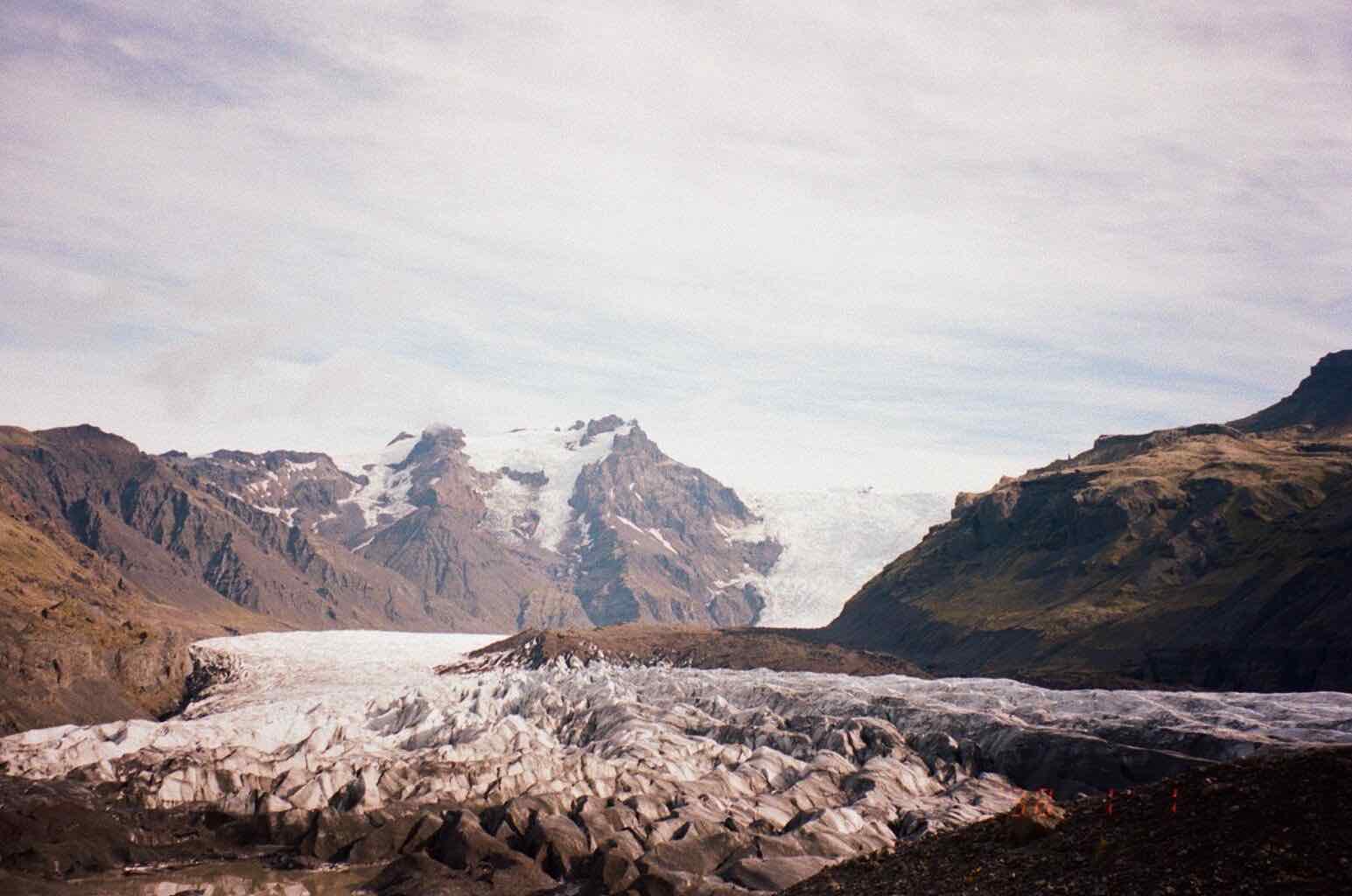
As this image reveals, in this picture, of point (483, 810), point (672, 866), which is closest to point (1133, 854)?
point (672, 866)

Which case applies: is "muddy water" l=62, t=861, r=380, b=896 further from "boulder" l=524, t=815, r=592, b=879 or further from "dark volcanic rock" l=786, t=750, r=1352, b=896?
"dark volcanic rock" l=786, t=750, r=1352, b=896

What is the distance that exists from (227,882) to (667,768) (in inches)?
1560

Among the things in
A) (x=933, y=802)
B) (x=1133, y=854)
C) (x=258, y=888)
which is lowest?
(x=258, y=888)

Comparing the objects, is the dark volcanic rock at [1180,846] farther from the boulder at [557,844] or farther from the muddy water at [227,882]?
the muddy water at [227,882]

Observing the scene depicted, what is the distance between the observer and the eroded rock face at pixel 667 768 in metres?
88.9

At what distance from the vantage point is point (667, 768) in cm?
11288

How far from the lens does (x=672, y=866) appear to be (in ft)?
271

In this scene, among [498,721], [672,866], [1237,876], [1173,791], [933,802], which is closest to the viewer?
[1237,876]

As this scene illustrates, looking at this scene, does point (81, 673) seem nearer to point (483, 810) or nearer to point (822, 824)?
point (483, 810)

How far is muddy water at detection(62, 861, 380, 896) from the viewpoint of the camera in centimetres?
8638

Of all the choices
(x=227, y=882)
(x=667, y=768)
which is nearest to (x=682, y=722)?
(x=667, y=768)

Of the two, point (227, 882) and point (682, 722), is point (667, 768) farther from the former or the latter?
point (227, 882)

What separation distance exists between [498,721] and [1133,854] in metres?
106

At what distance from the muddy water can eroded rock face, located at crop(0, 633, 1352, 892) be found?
4237 mm
